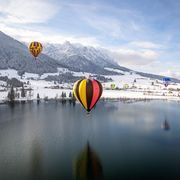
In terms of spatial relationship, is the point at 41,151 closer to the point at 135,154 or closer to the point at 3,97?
the point at 135,154

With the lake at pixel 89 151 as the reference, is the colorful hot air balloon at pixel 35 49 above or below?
above

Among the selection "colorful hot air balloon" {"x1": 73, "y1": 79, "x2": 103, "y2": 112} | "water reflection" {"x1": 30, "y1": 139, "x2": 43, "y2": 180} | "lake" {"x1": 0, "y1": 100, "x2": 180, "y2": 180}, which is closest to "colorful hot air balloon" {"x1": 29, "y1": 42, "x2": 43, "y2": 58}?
"lake" {"x1": 0, "y1": 100, "x2": 180, "y2": 180}

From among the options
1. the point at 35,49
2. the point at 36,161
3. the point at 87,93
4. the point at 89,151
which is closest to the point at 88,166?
the point at 89,151

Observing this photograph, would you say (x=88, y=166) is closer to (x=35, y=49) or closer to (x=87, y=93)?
(x=87, y=93)

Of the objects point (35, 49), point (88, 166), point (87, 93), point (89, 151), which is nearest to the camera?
point (88, 166)

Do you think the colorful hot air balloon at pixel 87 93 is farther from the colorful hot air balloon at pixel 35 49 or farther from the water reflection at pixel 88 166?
the colorful hot air balloon at pixel 35 49

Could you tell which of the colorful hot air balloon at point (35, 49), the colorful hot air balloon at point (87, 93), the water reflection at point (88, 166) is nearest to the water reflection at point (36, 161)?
the water reflection at point (88, 166)

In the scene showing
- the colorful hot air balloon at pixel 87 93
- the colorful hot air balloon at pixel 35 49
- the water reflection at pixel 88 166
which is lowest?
the water reflection at pixel 88 166

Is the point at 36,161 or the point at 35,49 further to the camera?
the point at 35,49
